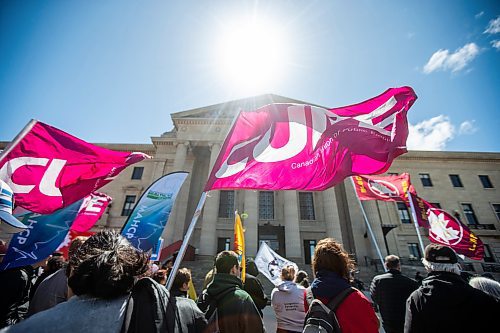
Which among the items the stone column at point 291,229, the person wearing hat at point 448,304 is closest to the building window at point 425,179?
the stone column at point 291,229

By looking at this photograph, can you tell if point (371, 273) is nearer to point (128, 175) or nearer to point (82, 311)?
point (82, 311)

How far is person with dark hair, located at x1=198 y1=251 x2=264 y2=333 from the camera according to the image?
1.88 metres

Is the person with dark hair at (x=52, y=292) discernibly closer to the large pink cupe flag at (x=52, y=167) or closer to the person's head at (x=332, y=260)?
the large pink cupe flag at (x=52, y=167)

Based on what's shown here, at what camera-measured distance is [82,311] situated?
0.99m

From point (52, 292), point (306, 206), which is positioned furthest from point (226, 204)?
point (52, 292)

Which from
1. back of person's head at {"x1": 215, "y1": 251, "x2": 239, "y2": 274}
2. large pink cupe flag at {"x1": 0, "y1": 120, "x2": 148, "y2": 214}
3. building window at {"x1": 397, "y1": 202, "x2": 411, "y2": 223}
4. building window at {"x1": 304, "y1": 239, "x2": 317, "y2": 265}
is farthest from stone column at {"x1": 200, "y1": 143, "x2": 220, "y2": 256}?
building window at {"x1": 397, "y1": 202, "x2": 411, "y2": 223}

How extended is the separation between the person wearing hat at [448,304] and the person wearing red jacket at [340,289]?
0.57 meters

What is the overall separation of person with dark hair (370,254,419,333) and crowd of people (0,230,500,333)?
13mm

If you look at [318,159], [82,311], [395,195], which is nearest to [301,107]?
[318,159]

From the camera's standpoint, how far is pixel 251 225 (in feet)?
60.6

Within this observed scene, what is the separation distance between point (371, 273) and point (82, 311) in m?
18.2

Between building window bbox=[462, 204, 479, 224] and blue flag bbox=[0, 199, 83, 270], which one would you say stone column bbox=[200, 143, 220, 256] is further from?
building window bbox=[462, 204, 479, 224]

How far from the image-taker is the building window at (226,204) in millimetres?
22547

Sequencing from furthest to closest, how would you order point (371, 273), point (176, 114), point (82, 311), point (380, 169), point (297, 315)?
point (176, 114)
point (371, 273)
point (380, 169)
point (297, 315)
point (82, 311)
